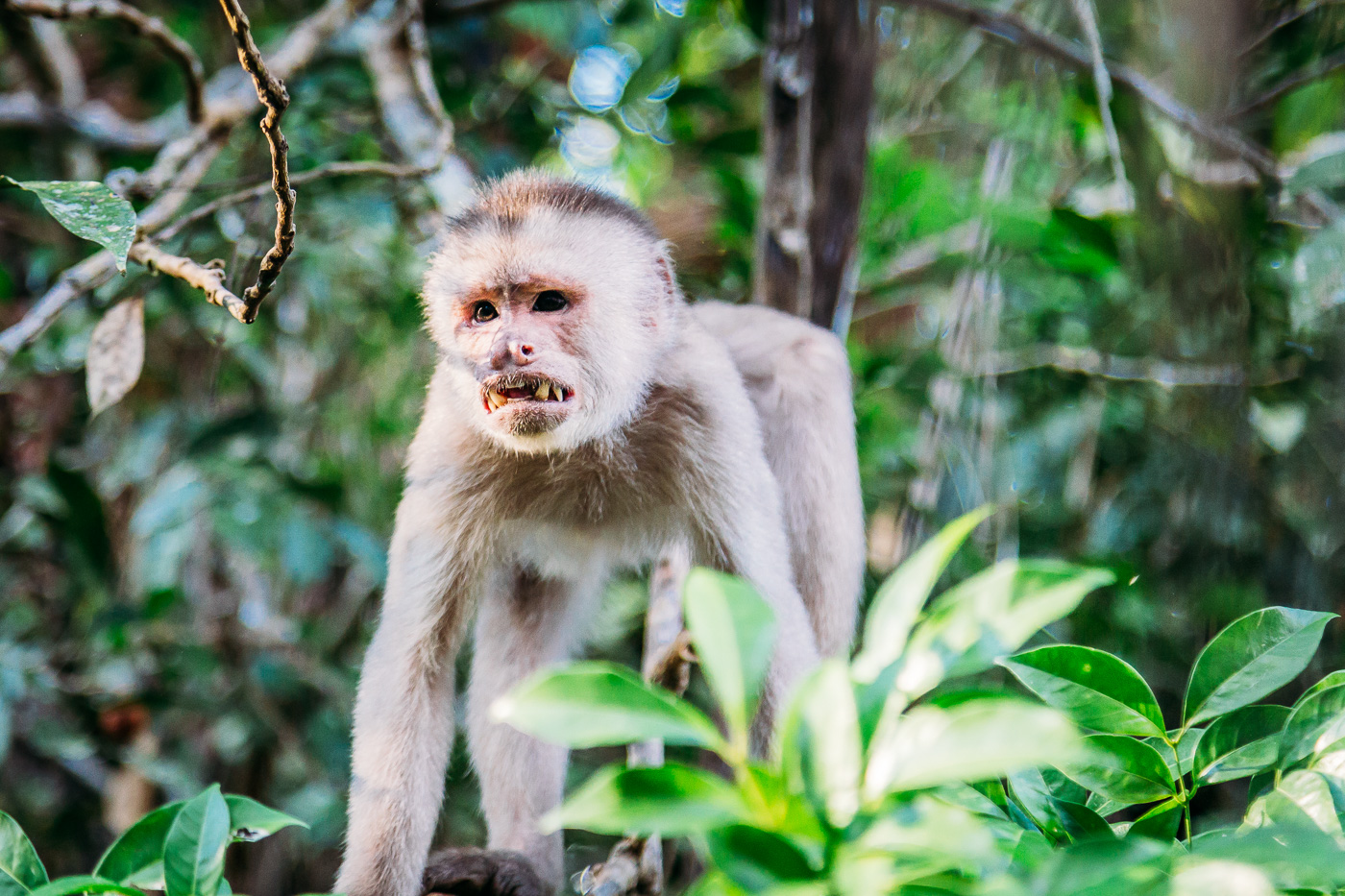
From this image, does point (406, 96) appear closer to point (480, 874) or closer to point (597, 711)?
point (480, 874)

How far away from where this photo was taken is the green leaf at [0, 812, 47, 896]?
128 cm

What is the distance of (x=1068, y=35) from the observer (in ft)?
9.93

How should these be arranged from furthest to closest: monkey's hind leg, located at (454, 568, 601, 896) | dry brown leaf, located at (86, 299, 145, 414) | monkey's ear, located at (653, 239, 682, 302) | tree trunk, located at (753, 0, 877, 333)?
tree trunk, located at (753, 0, 877, 333)
monkey's ear, located at (653, 239, 682, 302)
monkey's hind leg, located at (454, 568, 601, 896)
dry brown leaf, located at (86, 299, 145, 414)

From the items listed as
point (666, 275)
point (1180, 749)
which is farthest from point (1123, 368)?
point (1180, 749)

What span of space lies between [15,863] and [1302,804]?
1.57 meters

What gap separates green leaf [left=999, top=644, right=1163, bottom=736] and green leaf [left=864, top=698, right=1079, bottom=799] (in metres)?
0.38

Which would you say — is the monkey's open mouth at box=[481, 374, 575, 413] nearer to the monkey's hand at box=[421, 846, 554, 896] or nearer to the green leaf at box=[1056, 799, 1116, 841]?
the monkey's hand at box=[421, 846, 554, 896]

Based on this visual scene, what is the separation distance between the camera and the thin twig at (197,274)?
148cm

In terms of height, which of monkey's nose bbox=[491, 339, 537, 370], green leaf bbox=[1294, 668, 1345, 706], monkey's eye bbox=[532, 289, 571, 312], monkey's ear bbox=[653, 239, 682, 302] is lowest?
green leaf bbox=[1294, 668, 1345, 706]

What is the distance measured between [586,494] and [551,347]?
0.41 meters

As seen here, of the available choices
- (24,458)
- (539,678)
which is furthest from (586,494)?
(24,458)

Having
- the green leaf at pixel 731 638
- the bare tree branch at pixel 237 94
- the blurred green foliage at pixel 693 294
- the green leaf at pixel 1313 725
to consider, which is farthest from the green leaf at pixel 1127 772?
the bare tree branch at pixel 237 94

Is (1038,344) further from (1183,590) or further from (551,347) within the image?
(551,347)

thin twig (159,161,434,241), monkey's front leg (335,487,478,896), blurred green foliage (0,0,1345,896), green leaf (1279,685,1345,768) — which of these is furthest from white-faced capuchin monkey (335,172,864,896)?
green leaf (1279,685,1345,768)
